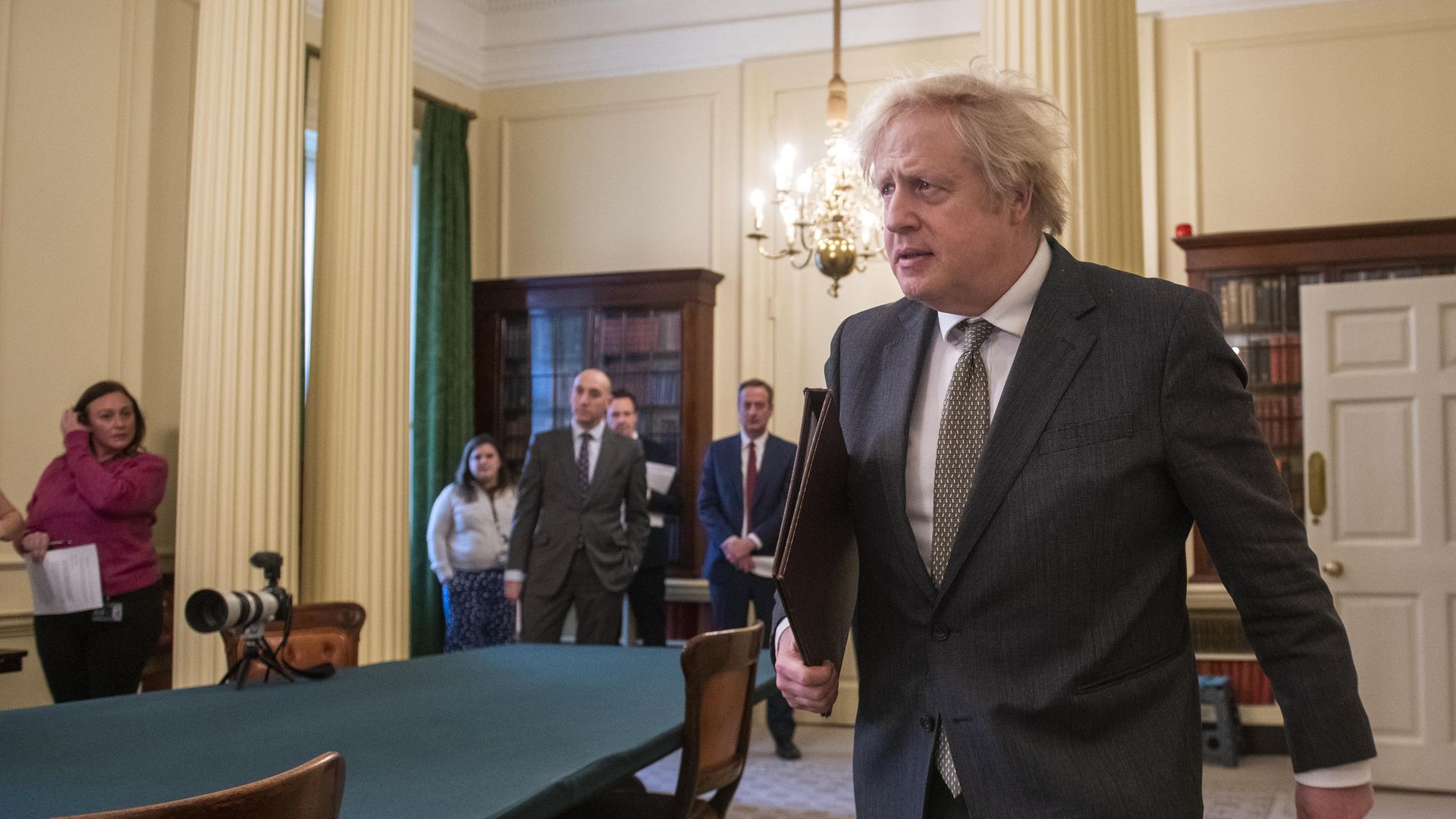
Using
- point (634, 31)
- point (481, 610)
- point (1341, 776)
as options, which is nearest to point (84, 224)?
point (481, 610)

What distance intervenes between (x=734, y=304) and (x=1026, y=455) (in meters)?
6.50

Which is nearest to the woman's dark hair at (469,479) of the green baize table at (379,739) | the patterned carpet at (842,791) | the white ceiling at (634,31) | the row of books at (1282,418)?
the patterned carpet at (842,791)

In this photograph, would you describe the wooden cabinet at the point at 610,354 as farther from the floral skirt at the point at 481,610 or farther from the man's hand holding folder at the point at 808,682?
the man's hand holding folder at the point at 808,682

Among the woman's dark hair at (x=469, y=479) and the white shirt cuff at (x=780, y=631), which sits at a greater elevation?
the woman's dark hair at (x=469, y=479)

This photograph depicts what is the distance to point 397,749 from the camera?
2234 mm

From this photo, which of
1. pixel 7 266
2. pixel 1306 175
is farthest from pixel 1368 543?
pixel 7 266

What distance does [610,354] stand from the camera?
7.91 metres

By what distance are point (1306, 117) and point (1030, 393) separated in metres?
6.21

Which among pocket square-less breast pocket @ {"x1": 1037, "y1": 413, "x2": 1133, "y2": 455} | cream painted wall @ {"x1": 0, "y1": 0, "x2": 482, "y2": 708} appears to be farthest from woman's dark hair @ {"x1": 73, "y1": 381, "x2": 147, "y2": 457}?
pocket square-less breast pocket @ {"x1": 1037, "y1": 413, "x2": 1133, "y2": 455}

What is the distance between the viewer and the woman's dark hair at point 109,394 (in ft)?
15.0

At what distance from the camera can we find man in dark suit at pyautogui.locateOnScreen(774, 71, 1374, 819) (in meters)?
1.34

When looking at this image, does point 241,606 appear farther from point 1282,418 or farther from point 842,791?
point 1282,418

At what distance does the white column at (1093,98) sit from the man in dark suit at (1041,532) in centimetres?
197

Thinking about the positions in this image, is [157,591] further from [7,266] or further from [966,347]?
[966,347]
